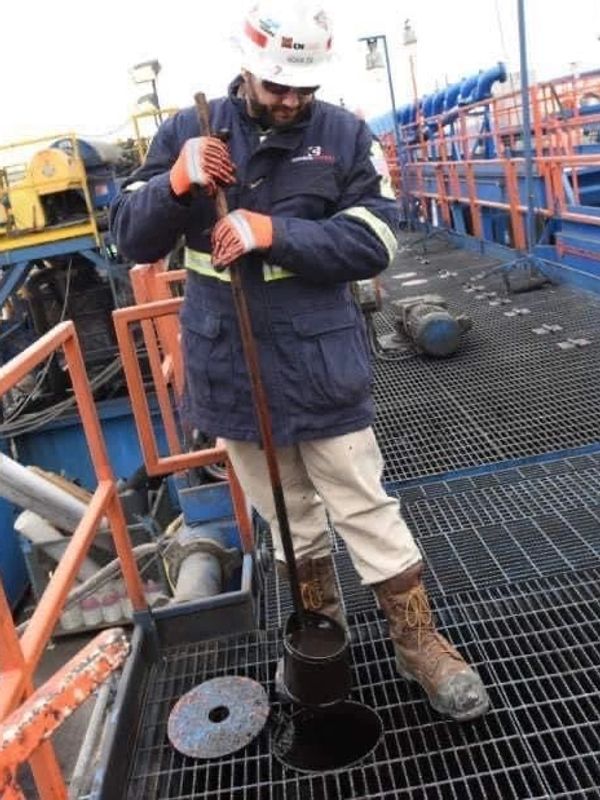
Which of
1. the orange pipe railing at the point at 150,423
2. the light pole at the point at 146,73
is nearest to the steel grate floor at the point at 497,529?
the orange pipe railing at the point at 150,423

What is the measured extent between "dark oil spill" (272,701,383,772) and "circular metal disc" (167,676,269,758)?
0.10 meters

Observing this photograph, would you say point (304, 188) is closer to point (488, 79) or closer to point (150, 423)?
point (150, 423)

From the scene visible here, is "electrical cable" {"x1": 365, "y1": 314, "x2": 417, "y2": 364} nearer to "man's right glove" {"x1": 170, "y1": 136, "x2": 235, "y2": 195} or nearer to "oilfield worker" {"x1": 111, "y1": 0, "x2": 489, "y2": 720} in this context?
"oilfield worker" {"x1": 111, "y1": 0, "x2": 489, "y2": 720}

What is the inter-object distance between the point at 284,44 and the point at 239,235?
1.64ft

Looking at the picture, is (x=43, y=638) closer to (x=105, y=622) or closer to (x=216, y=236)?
(x=216, y=236)

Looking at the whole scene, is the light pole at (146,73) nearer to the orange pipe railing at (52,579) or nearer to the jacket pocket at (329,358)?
the orange pipe railing at (52,579)

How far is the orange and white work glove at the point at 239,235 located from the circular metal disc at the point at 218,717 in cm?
145

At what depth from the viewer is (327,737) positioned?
2383 millimetres

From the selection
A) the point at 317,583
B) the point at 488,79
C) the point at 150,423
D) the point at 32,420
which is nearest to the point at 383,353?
the point at 150,423

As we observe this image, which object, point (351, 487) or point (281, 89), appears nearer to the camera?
point (281, 89)

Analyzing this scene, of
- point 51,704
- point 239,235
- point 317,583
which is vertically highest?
point 239,235

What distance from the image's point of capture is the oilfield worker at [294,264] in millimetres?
2010

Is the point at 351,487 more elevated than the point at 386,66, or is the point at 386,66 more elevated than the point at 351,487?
the point at 386,66

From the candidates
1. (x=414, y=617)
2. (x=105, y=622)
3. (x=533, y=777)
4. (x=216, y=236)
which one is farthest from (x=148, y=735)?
(x=105, y=622)
